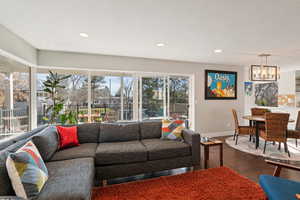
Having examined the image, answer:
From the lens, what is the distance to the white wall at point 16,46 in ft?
7.38

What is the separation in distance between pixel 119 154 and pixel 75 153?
66cm

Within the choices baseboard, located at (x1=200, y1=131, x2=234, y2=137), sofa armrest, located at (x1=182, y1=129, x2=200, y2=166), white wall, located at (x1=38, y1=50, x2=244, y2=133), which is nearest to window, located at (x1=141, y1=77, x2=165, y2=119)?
white wall, located at (x1=38, y1=50, x2=244, y2=133)

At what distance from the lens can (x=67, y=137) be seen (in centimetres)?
252

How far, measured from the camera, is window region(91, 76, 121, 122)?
4242mm

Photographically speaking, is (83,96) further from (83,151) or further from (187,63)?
(187,63)

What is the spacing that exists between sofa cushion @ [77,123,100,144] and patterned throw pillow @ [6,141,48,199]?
1.32m

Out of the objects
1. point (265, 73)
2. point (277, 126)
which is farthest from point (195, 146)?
point (265, 73)

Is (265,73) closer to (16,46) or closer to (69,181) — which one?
(69,181)

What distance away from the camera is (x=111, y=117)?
14.7ft

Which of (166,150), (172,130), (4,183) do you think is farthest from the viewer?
(172,130)

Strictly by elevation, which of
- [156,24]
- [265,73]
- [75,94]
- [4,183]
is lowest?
[4,183]

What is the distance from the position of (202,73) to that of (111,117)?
3202 millimetres

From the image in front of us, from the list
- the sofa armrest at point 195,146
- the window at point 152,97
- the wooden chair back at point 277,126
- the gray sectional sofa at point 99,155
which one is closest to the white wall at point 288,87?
the wooden chair back at point 277,126

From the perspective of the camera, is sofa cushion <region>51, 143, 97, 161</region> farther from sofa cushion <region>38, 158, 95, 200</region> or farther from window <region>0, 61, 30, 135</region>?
window <region>0, 61, 30, 135</region>
